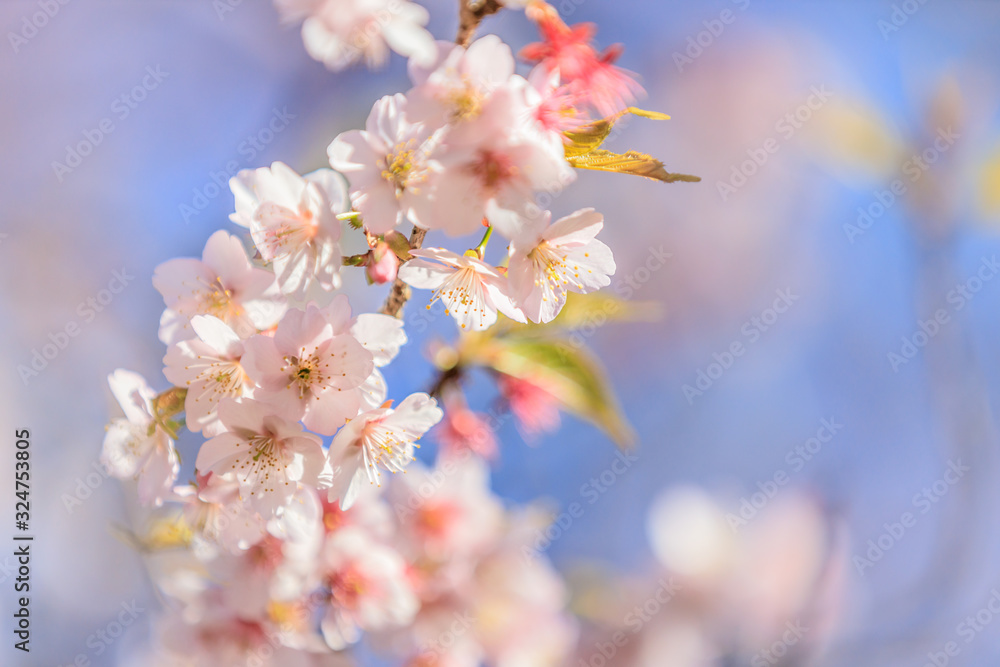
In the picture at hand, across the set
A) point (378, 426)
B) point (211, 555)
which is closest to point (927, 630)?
point (378, 426)

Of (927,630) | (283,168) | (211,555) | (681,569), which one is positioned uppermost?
(283,168)

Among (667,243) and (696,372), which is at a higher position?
(667,243)

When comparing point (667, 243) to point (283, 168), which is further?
point (667, 243)

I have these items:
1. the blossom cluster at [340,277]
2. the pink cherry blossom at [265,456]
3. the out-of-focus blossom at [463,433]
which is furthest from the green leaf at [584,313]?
the pink cherry blossom at [265,456]

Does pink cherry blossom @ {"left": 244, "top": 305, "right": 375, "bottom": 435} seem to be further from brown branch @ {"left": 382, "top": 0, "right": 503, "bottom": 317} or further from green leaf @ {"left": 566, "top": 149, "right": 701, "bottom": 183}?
green leaf @ {"left": 566, "top": 149, "right": 701, "bottom": 183}

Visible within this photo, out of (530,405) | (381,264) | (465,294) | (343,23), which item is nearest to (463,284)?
(465,294)

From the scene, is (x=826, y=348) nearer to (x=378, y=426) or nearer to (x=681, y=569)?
(x=681, y=569)

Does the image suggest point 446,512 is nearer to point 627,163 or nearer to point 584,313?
point 584,313
